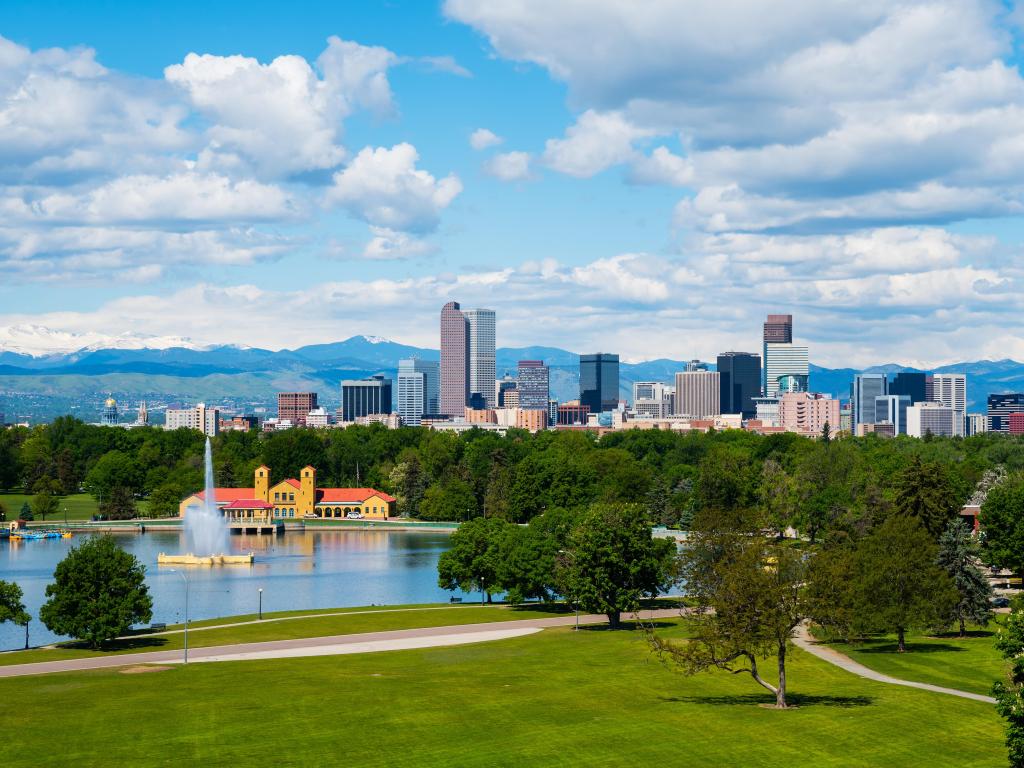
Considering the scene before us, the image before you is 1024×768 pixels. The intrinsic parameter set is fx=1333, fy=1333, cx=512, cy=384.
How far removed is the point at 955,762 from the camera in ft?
132

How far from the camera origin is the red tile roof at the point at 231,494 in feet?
600

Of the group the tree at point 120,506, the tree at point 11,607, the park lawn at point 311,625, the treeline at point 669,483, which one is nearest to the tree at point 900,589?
the park lawn at point 311,625

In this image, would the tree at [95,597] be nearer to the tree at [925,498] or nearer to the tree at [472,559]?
the tree at [472,559]

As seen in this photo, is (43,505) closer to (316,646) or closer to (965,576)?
(316,646)

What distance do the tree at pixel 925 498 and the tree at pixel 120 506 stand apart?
111625 mm

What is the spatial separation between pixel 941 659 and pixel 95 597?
42.5 m

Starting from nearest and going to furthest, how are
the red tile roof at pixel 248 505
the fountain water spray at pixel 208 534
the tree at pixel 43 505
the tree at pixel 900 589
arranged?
the tree at pixel 900 589, the fountain water spray at pixel 208 534, the tree at pixel 43 505, the red tile roof at pixel 248 505

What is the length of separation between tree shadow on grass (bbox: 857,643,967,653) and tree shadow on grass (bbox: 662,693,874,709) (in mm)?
15620

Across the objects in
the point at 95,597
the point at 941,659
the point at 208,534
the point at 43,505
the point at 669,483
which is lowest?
the point at 941,659

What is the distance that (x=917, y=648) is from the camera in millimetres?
66500

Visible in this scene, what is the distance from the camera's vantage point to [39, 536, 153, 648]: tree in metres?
68.7

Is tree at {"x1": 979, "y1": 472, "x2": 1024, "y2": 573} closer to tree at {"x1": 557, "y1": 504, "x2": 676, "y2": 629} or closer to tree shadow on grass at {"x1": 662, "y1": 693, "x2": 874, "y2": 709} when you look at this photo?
tree at {"x1": 557, "y1": 504, "x2": 676, "y2": 629}

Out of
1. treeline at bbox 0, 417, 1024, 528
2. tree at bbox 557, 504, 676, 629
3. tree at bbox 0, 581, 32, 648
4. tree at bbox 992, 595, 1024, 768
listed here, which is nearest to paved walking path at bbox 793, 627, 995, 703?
tree at bbox 557, 504, 676, 629

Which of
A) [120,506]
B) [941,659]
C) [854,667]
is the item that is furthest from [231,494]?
[941,659]
